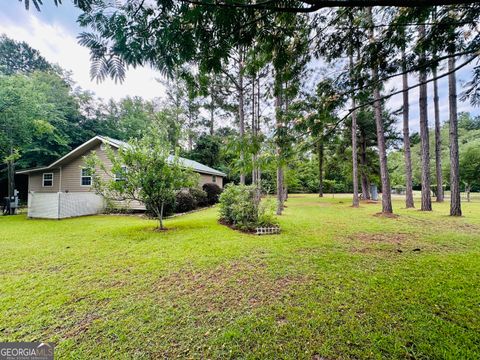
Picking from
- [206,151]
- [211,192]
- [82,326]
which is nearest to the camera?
[82,326]

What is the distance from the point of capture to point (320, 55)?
3258 millimetres

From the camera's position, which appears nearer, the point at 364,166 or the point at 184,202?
the point at 184,202

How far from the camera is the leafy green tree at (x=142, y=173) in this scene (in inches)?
236

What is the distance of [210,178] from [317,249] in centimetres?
1439

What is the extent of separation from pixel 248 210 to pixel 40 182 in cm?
1554

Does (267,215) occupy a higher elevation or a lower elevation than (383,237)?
higher

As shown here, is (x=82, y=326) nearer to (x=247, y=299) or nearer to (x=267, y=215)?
(x=247, y=299)

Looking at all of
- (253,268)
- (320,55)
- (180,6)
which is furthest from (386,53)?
(253,268)

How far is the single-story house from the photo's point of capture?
918 cm

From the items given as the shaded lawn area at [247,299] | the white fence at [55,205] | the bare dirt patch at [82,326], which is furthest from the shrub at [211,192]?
the bare dirt patch at [82,326]

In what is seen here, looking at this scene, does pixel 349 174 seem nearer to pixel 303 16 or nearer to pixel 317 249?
pixel 317 249

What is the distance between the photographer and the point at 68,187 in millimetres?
12586

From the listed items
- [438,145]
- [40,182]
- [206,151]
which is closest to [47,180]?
[40,182]

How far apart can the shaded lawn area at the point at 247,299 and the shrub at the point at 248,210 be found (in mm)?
1471
